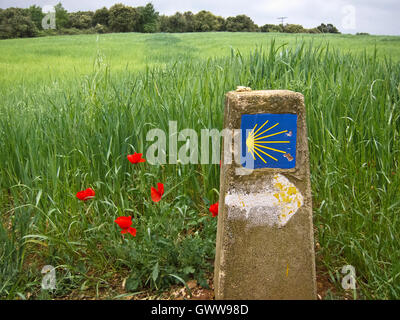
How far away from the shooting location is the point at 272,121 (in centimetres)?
150

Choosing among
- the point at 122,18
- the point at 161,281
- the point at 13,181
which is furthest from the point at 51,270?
the point at 122,18

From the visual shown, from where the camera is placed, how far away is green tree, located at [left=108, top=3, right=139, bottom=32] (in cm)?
512

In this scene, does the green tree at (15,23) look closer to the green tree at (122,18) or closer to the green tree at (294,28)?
the green tree at (122,18)

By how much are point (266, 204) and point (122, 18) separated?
15.7ft

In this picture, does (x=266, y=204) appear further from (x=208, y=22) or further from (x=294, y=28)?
(x=208, y=22)

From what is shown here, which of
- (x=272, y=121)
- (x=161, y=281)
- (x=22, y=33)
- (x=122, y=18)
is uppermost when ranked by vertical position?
(x=122, y=18)

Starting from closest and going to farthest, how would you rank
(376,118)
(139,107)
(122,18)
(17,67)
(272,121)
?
1. (272,121)
2. (376,118)
3. (139,107)
4. (17,67)
5. (122,18)

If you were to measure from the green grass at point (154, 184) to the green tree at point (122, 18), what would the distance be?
7.47 ft

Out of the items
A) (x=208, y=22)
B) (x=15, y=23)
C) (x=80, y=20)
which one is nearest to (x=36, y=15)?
(x=15, y=23)

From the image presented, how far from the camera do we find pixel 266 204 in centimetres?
153

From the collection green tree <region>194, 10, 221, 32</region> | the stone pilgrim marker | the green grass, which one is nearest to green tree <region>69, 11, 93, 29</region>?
the green grass

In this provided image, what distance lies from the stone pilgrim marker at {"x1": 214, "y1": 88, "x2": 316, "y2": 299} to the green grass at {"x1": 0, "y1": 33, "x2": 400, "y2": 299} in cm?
29

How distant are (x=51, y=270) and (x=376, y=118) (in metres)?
2.14

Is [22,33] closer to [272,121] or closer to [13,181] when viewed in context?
[13,181]
